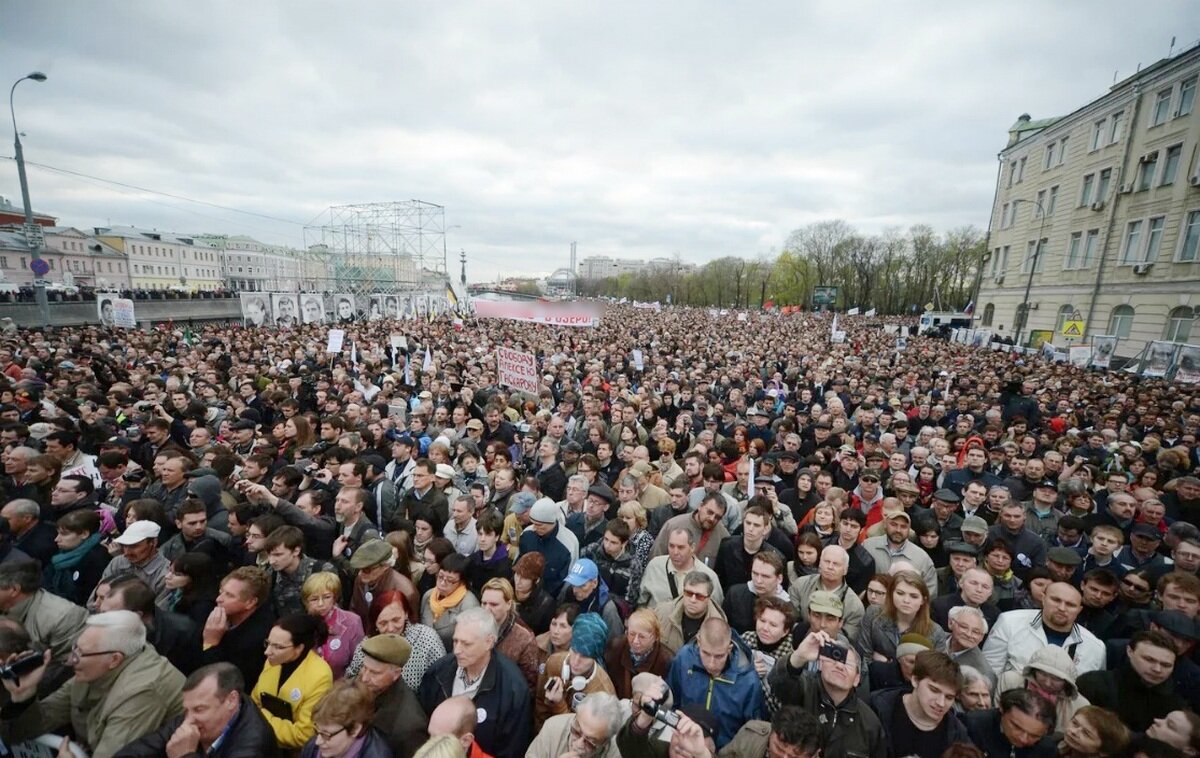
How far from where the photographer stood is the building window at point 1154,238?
24016 millimetres

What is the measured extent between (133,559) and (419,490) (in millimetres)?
2310

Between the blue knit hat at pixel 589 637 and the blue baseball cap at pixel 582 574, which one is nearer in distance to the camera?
the blue knit hat at pixel 589 637

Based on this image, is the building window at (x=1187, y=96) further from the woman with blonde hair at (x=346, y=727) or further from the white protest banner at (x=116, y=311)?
the white protest banner at (x=116, y=311)

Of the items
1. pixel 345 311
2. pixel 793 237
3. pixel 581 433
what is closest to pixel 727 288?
pixel 793 237

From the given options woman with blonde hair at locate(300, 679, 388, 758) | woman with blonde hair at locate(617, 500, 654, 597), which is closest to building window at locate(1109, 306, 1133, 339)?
woman with blonde hair at locate(617, 500, 654, 597)

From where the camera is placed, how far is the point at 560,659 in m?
3.10

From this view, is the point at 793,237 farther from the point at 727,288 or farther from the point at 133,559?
the point at 133,559

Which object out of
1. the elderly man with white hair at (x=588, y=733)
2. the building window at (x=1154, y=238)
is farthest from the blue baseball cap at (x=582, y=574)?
the building window at (x=1154, y=238)

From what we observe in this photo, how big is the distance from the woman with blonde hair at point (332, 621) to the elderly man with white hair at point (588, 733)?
55.2 inches

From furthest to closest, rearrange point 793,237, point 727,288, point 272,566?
point 727,288 < point 793,237 < point 272,566

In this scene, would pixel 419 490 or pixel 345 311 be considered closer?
pixel 419 490

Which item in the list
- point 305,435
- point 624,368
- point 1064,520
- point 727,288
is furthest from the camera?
point 727,288

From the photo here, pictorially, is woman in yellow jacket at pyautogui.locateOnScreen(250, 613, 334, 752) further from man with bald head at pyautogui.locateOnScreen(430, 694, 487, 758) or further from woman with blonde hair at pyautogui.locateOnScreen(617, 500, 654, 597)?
woman with blonde hair at pyautogui.locateOnScreen(617, 500, 654, 597)

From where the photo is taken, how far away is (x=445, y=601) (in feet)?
A: 12.0
